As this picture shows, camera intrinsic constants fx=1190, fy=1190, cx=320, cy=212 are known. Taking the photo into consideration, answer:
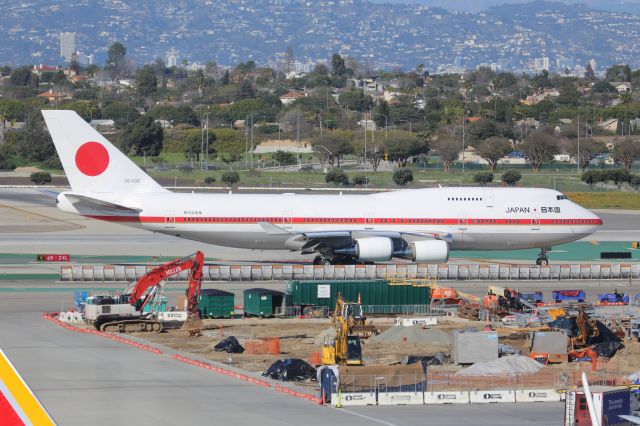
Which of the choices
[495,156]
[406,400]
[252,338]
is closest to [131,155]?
[495,156]

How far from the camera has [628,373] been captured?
126ft

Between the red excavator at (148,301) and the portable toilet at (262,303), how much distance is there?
3.56 m

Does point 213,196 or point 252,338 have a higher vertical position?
point 213,196

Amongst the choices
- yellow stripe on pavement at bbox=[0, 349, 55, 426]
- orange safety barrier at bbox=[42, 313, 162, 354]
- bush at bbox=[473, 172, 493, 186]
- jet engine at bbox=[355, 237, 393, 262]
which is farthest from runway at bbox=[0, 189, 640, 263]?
yellow stripe on pavement at bbox=[0, 349, 55, 426]

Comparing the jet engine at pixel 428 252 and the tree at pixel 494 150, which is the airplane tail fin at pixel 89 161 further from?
the tree at pixel 494 150

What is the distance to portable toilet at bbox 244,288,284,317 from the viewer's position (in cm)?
5103

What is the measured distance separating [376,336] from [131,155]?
152 meters

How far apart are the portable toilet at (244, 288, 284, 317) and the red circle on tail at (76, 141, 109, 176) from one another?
1547 centimetres

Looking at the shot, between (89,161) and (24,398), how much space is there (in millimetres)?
46854

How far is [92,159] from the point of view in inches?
2477

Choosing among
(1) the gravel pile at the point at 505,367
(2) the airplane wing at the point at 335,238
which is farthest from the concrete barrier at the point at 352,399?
(2) the airplane wing at the point at 335,238

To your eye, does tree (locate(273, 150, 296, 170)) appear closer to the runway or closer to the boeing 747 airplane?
the runway

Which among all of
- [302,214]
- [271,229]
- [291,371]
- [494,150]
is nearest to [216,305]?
[271,229]

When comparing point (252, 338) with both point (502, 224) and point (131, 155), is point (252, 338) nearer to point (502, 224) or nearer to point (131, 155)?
point (502, 224)
